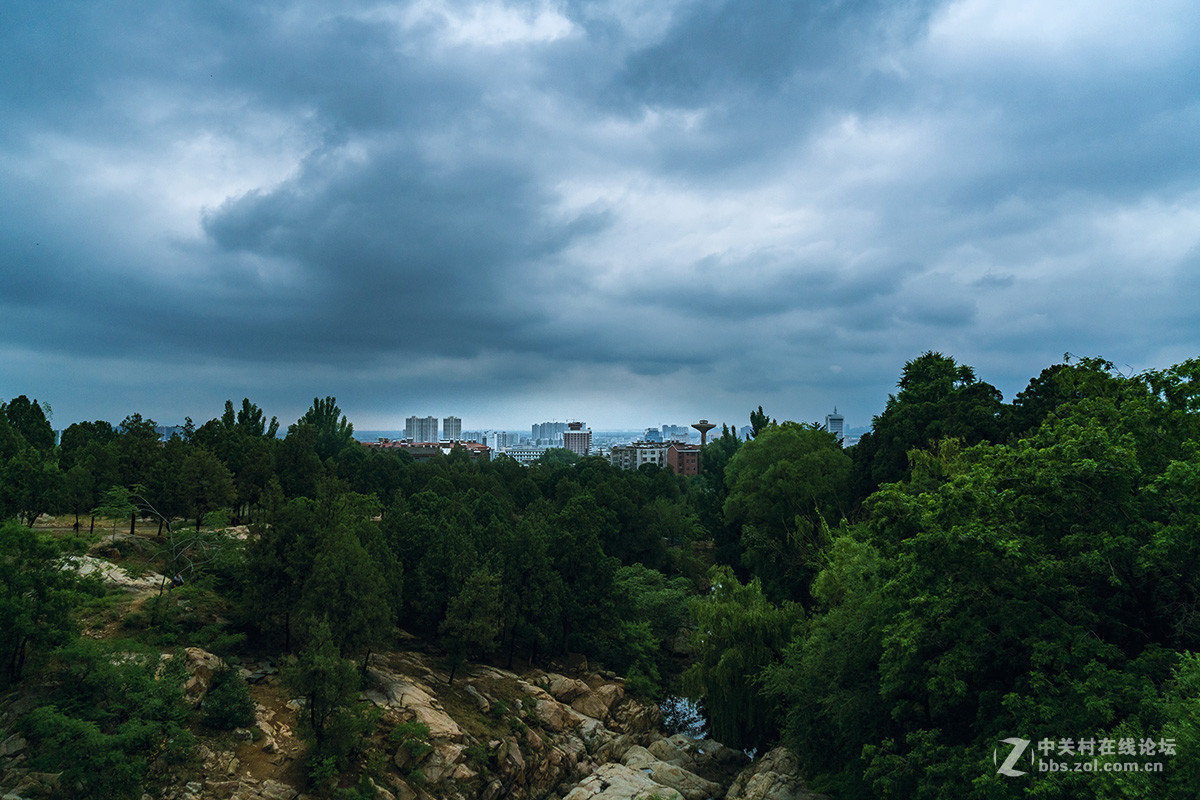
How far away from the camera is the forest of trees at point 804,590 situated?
42.6ft

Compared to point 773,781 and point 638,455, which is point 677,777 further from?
point 638,455

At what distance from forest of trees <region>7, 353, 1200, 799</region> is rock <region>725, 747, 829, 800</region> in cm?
85

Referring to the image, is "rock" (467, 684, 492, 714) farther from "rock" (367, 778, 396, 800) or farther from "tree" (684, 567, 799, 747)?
"tree" (684, 567, 799, 747)

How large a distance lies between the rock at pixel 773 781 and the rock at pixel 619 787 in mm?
2613

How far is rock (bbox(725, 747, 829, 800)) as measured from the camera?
809 inches

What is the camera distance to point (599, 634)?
110 feet

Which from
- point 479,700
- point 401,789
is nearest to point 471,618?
point 479,700

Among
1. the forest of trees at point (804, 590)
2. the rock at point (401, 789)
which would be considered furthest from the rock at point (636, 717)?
the rock at point (401, 789)

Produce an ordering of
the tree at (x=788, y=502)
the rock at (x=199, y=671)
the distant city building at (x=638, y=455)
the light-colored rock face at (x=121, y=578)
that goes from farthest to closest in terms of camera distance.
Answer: the distant city building at (x=638, y=455) → the tree at (x=788, y=502) → the light-colored rock face at (x=121, y=578) → the rock at (x=199, y=671)

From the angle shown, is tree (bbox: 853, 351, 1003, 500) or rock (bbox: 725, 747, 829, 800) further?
tree (bbox: 853, 351, 1003, 500)

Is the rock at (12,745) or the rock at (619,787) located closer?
the rock at (12,745)

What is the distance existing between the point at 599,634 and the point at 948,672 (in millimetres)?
22173

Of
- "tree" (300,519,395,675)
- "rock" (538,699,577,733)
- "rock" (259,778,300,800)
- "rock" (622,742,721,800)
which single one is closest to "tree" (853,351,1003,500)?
"rock" (622,742,721,800)

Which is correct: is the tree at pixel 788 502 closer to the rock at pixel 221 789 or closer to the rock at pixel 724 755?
the rock at pixel 724 755
